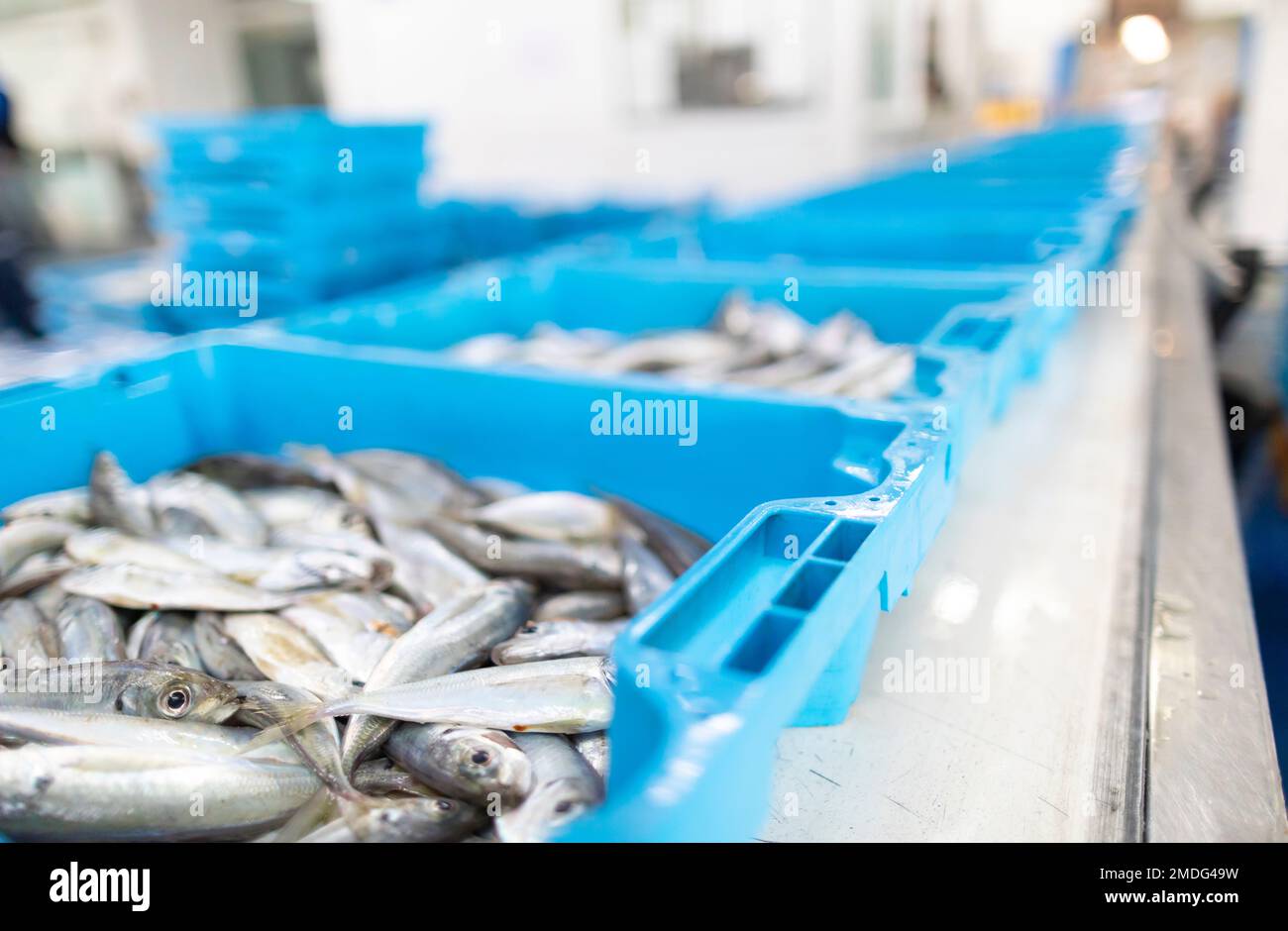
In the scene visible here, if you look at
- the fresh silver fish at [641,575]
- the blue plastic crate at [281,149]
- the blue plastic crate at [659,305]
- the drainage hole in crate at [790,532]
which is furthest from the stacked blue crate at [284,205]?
the drainage hole in crate at [790,532]

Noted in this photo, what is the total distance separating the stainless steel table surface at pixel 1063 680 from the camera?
3.17 ft

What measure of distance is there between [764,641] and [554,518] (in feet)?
2.93

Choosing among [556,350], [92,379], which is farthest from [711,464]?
[92,379]

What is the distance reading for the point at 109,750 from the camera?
99cm

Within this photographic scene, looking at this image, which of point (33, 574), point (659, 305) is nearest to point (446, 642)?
point (33, 574)

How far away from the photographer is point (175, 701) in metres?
1.10

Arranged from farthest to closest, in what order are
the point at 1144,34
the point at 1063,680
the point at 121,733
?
the point at 1144,34
the point at 1063,680
the point at 121,733

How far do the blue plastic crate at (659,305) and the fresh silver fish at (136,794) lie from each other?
3.08ft

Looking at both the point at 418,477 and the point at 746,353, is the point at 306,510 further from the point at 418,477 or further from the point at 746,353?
the point at 746,353

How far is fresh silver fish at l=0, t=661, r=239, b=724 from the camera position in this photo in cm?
109

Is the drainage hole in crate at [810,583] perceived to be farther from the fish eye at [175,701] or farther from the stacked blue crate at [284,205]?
the stacked blue crate at [284,205]

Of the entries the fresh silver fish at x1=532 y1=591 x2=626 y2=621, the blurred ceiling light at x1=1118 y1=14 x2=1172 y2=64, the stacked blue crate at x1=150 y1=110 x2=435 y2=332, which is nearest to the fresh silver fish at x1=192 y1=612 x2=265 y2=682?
the fresh silver fish at x1=532 y1=591 x2=626 y2=621

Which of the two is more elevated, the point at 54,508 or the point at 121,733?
the point at 54,508
